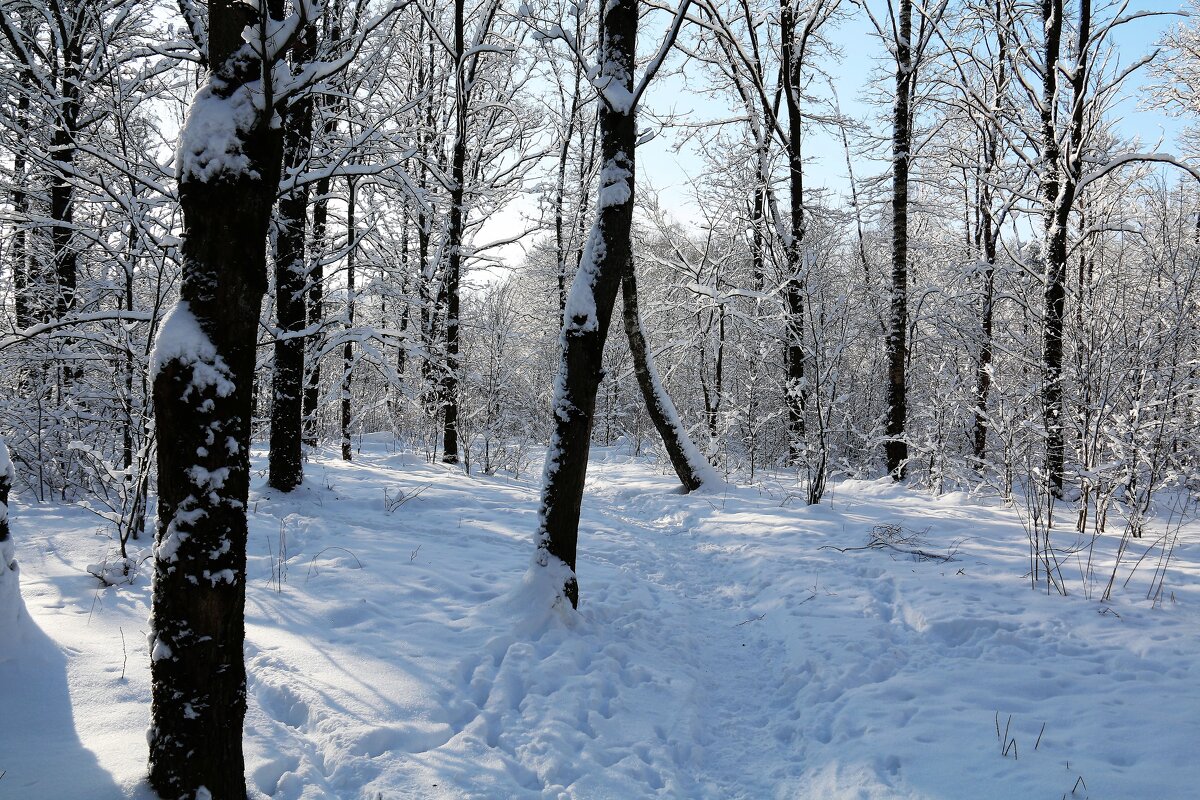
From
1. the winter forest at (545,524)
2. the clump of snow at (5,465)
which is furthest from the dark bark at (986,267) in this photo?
the clump of snow at (5,465)

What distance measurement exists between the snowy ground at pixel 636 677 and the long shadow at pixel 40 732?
10mm

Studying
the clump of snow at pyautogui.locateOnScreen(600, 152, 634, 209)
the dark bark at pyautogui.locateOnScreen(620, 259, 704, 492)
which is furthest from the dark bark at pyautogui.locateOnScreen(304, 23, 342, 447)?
the dark bark at pyautogui.locateOnScreen(620, 259, 704, 492)

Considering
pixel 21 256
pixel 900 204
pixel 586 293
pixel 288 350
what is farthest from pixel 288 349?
pixel 900 204

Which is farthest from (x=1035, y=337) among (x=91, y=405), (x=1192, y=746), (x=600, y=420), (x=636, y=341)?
(x=600, y=420)

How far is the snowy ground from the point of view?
2.73 m

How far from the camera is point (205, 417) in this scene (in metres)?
2.09

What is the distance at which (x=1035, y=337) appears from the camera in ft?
30.4

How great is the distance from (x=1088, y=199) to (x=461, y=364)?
10.3 meters

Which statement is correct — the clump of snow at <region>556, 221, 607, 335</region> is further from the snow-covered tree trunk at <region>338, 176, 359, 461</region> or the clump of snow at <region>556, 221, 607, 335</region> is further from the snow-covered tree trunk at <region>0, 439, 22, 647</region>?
the snow-covered tree trunk at <region>338, 176, 359, 461</region>

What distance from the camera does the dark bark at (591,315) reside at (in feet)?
14.9

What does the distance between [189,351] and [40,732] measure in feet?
5.69

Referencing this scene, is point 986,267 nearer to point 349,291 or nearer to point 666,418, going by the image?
point 666,418

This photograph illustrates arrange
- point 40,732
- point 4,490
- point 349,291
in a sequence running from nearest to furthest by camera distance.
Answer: point 40,732
point 4,490
point 349,291

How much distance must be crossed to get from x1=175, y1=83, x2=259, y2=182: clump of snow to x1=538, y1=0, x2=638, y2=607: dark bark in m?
2.62
